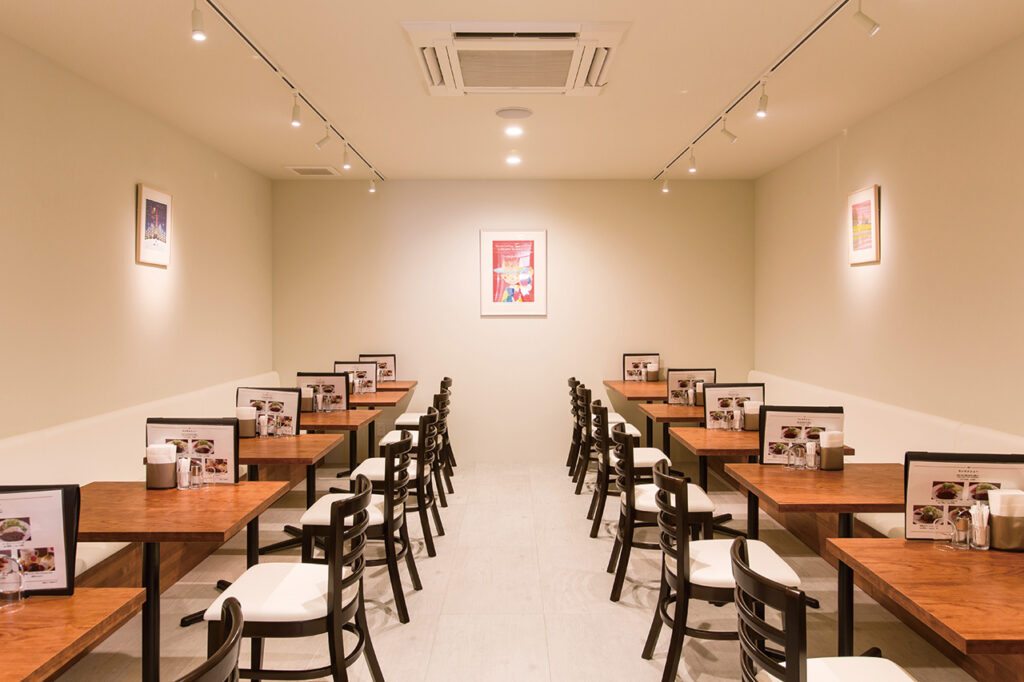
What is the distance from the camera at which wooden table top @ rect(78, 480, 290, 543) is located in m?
2.31

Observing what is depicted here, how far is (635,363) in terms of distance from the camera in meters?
6.95

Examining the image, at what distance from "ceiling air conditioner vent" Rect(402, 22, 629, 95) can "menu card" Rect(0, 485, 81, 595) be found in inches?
99.7

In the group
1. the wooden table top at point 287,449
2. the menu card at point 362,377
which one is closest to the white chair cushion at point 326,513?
the wooden table top at point 287,449

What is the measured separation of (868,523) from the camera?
12.0 ft

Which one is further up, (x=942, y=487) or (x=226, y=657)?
(x=942, y=487)

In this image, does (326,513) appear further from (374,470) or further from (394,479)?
(374,470)

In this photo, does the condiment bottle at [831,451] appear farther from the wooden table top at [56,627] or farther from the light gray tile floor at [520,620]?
the wooden table top at [56,627]

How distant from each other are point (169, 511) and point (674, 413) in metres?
3.50

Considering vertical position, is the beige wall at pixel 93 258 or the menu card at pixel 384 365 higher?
the beige wall at pixel 93 258

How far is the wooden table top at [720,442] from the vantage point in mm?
3645

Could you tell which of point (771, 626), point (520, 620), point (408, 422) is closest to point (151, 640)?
point (520, 620)

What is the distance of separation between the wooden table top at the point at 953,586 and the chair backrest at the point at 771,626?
1.31ft

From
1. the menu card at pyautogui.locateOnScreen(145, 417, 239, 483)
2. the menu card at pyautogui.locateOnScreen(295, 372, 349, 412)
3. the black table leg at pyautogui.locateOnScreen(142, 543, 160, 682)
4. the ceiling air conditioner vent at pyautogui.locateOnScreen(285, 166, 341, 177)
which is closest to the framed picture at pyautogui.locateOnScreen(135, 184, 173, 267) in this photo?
the menu card at pyautogui.locateOnScreen(295, 372, 349, 412)

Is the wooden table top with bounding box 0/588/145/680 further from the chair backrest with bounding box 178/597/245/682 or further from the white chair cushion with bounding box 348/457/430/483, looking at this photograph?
the white chair cushion with bounding box 348/457/430/483
